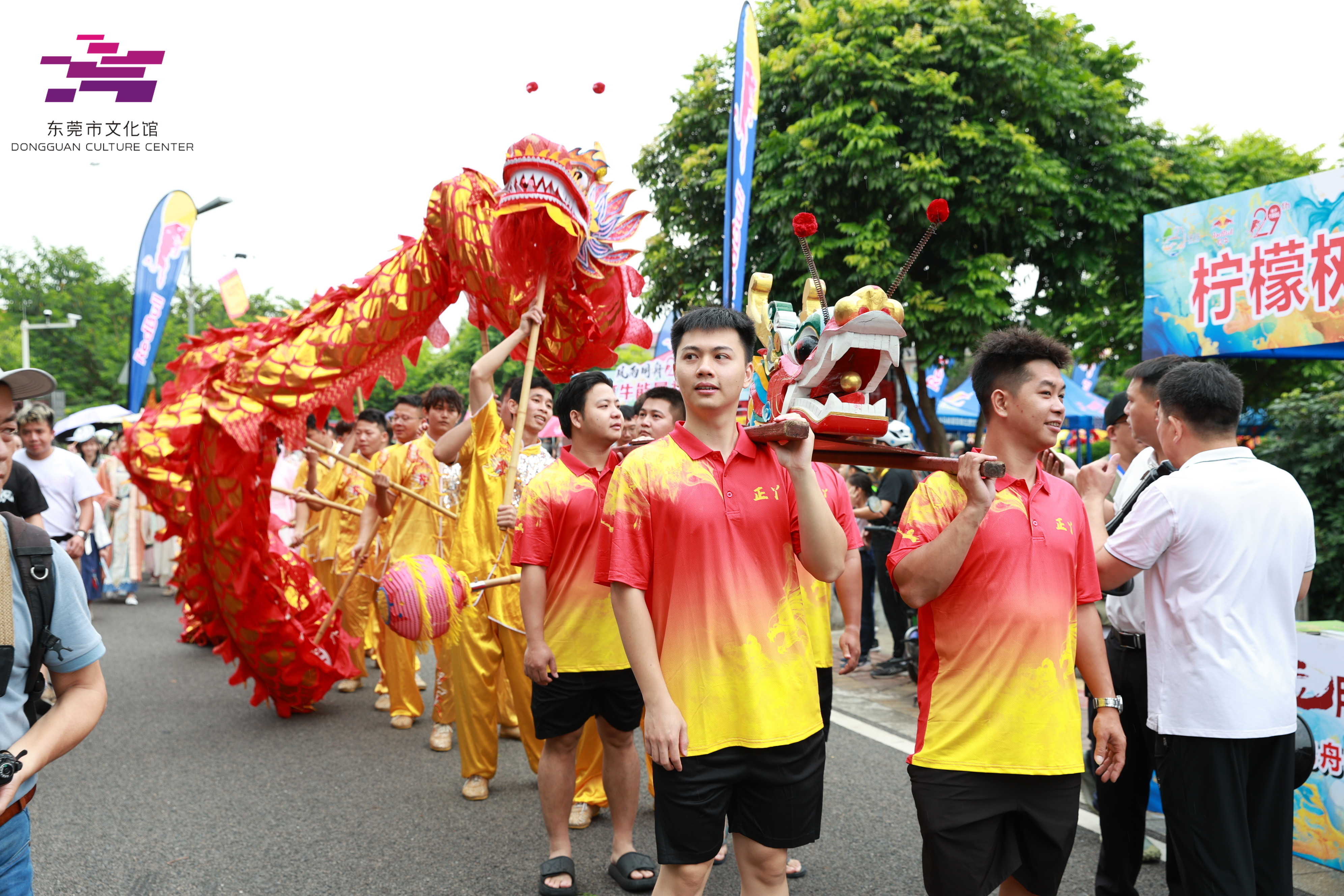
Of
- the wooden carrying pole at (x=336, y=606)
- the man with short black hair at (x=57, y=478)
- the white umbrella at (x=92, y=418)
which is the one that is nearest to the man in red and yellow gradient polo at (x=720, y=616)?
the wooden carrying pole at (x=336, y=606)

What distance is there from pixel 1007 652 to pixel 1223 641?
27.0 inches

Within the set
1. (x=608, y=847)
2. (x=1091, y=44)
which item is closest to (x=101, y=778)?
(x=608, y=847)

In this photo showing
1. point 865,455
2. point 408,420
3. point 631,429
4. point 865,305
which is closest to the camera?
point 865,305

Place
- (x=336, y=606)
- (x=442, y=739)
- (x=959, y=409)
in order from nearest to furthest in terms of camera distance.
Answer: (x=442, y=739), (x=336, y=606), (x=959, y=409)

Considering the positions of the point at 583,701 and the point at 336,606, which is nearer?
the point at 583,701

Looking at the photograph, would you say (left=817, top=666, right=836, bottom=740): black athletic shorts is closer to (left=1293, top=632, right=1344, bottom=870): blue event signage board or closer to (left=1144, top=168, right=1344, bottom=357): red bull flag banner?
(left=1293, top=632, right=1344, bottom=870): blue event signage board

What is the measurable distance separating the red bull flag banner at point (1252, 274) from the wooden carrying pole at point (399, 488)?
14.2 ft

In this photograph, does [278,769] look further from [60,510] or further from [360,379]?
[60,510]

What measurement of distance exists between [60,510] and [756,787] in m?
6.60

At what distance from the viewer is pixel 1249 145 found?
19406 millimetres

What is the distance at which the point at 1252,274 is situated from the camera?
19.0ft

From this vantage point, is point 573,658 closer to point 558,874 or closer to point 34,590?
point 558,874

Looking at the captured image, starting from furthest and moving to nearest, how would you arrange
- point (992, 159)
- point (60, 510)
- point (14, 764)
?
point (992, 159) → point (60, 510) → point (14, 764)

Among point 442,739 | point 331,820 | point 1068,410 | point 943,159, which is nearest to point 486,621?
point 331,820
